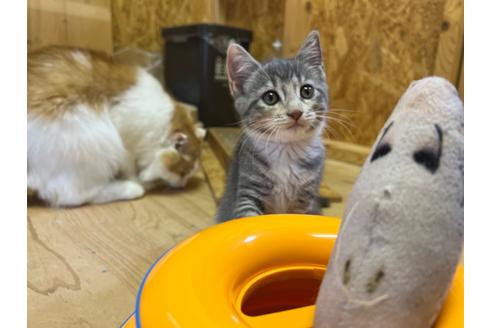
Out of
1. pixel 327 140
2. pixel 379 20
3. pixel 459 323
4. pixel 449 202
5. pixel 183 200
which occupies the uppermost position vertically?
pixel 379 20

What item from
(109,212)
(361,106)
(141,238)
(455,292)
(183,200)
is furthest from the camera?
(361,106)

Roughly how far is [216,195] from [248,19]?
184 centimetres

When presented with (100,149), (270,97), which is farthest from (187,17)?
(270,97)

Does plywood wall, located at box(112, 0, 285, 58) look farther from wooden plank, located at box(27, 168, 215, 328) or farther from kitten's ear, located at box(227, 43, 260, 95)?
kitten's ear, located at box(227, 43, 260, 95)

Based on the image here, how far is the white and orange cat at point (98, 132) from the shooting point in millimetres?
1596

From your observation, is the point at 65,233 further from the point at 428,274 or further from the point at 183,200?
the point at 428,274

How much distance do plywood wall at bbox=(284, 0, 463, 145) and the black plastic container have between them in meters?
0.49

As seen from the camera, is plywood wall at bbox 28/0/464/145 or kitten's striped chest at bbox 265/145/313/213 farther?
plywood wall at bbox 28/0/464/145

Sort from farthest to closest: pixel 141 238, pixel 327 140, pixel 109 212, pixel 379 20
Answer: pixel 327 140, pixel 379 20, pixel 109 212, pixel 141 238

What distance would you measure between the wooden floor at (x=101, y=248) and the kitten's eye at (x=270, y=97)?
23.4 inches

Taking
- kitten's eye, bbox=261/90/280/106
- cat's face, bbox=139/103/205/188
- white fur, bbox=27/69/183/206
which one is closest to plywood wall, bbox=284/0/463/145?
Result: cat's face, bbox=139/103/205/188

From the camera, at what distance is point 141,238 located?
1.34m

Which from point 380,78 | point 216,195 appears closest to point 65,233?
point 216,195

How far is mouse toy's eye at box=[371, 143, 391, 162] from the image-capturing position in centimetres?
47
